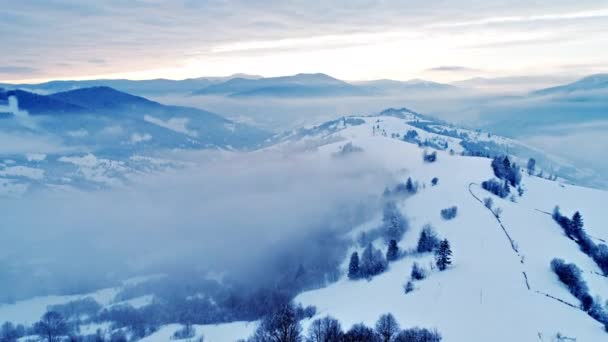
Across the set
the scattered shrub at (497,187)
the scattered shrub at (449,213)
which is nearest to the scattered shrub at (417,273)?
the scattered shrub at (449,213)

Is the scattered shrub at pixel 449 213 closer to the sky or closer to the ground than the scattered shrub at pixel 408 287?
closer to the sky

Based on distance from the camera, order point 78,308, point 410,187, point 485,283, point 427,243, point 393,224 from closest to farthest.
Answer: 1. point 485,283
2. point 427,243
3. point 393,224
4. point 78,308
5. point 410,187

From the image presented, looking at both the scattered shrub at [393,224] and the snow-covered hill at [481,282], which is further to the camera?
Result: the scattered shrub at [393,224]

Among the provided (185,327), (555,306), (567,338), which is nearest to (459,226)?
(555,306)

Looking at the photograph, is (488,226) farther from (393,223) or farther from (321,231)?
(321,231)

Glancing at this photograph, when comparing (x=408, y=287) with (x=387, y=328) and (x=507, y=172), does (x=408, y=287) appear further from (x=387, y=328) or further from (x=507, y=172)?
(x=507, y=172)

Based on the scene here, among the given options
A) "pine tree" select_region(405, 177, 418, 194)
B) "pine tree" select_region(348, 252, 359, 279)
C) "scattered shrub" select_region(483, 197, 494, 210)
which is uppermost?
"scattered shrub" select_region(483, 197, 494, 210)

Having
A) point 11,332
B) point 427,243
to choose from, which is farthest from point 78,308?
point 427,243

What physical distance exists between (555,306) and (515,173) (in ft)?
379

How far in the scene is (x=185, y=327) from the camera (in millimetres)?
119125

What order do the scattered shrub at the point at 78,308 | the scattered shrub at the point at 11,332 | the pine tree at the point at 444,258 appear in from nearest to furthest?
the pine tree at the point at 444,258, the scattered shrub at the point at 11,332, the scattered shrub at the point at 78,308

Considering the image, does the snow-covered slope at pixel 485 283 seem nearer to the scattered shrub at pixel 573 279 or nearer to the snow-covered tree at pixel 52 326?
the scattered shrub at pixel 573 279

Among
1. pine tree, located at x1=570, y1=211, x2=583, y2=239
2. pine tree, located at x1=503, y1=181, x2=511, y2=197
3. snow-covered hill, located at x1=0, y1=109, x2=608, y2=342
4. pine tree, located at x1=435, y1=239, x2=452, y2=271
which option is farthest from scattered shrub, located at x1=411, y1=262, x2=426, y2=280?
pine tree, located at x1=503, y1=181, x2=511, y2=197

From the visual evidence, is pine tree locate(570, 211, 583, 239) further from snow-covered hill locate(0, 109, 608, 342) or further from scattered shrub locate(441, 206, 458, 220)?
scattered shrub locate(441, 206, 458, 220)
